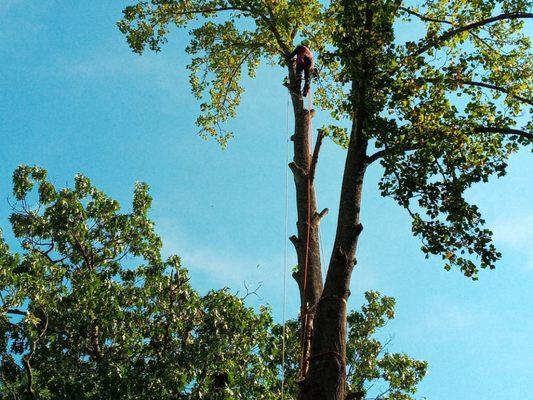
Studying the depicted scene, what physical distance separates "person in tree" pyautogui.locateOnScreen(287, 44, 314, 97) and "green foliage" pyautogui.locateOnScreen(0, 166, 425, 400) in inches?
162

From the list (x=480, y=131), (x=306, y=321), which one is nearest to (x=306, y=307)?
(x=306, y=321)

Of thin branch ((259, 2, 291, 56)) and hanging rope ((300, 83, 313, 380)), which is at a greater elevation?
thin branch ((259, 2, 291, 56))

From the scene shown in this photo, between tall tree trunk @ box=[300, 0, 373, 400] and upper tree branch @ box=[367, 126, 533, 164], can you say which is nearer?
tall tree trunk @ box=[300, 0, 373, 400]

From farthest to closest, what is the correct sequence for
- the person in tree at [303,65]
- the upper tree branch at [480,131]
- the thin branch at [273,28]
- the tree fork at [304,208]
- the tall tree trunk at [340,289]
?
the thin branch at [273,28] → the person in tree at [303,65] → the tree fork at [304,208] → the upper tree branch at [480,131] → the tall tree trunk at [340,289]

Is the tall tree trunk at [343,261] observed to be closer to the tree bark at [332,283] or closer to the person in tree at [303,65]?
the tree bark at [332,283]

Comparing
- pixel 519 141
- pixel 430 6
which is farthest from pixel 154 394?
pixel 430 6

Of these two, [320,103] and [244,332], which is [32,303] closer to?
[244,332]

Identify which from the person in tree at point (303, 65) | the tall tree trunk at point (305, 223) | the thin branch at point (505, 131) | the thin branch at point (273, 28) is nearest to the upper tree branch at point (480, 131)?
the thin branch at point (505, 131)

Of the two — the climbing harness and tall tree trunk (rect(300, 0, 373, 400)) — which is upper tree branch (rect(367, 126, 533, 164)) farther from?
the climbing harness

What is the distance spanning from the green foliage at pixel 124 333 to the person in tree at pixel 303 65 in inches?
162

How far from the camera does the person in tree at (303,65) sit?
11.4 m

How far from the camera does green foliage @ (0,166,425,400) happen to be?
12.0 metres

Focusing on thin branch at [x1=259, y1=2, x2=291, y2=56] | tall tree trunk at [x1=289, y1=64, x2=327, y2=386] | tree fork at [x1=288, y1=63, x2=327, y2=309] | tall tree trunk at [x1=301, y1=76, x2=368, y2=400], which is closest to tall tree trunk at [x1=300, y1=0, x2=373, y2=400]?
tall tree trunk at [x1=301, y1=76, x2=368, y2=400]

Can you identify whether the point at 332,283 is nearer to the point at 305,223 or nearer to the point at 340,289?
the point at 340,289
